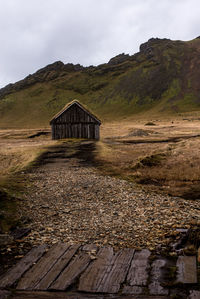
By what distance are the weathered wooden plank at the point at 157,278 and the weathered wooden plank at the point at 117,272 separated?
0.61 m

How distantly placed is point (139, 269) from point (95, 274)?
1.04m

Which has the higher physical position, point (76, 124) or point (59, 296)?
point (76, 124)

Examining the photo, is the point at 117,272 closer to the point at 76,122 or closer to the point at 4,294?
the point at 4,294

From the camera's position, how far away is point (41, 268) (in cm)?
698

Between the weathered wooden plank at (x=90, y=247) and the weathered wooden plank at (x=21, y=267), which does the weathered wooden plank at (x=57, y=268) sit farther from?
the weathered wooden plank at (x=21, y=267)

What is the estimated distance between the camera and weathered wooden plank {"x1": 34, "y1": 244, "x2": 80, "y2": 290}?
6234 mm

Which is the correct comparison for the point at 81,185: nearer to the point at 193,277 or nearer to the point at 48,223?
the point at 48,223

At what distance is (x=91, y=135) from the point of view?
1687 inches

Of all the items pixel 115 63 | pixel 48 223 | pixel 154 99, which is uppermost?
pixel 115 63

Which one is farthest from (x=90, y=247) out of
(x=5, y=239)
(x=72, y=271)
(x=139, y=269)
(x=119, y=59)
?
(x=119, y=59)

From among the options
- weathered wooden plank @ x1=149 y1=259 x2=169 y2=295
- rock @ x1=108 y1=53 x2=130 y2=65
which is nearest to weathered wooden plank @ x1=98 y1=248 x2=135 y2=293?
weathered wooden plank @ x1=149 y1=259 x2=169 y2=295

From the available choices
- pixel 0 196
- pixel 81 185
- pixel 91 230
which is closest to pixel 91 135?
pixel 81 185

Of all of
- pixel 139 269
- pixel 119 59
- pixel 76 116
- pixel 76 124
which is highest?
pixel 119 59

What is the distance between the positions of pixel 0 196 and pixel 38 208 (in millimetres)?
1761
